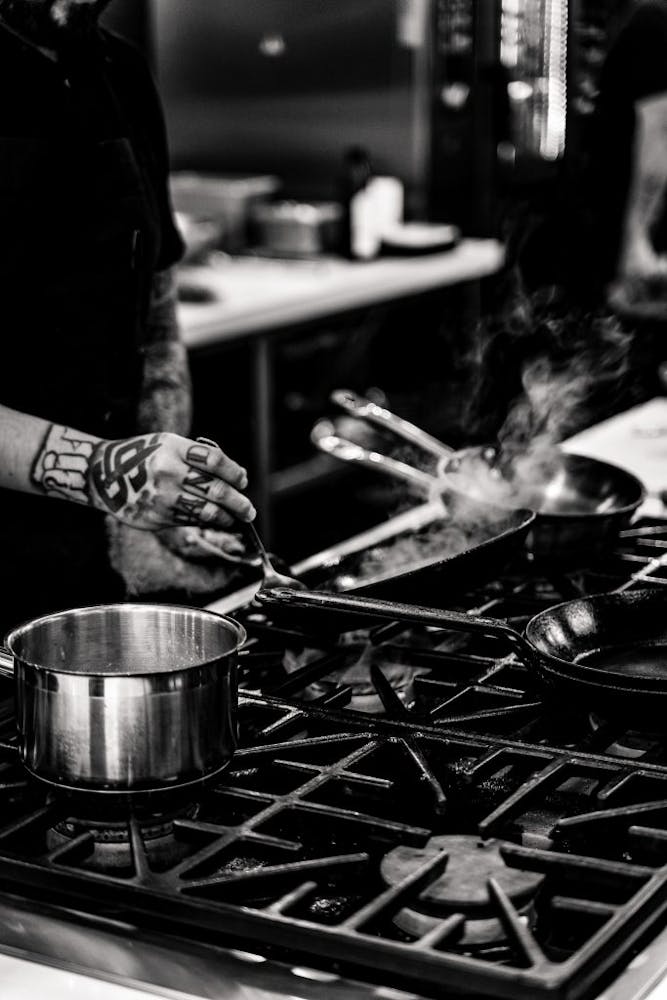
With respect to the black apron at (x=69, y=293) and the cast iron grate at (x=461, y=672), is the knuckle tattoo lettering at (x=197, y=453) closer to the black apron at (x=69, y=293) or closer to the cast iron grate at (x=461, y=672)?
the cast iron grate at (x=461, y=672)

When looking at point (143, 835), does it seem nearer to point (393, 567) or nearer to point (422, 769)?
point (422, 769)

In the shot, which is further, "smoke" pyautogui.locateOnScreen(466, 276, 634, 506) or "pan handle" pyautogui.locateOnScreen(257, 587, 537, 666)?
"smoke" pyautogui.locateOnScreen(466, 276, 634, 506)

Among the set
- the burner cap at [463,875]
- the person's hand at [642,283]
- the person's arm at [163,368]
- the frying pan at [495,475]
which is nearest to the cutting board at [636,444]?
the frying pan at [495,475]

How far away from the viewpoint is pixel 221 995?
98 centimetres

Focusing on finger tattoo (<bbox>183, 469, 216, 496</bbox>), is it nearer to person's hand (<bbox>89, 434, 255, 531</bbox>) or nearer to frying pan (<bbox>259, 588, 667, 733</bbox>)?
person's hand (<bbox>89, 434, 255, 531</bbox>)

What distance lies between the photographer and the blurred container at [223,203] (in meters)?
5.10

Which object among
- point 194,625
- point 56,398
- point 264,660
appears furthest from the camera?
point 56,398

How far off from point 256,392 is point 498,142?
172 cm

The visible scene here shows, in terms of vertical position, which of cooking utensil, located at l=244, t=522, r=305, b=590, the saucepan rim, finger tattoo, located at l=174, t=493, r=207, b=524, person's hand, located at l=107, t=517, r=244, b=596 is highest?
finger tattoo, located at l=174, t=493, r=207, b=524

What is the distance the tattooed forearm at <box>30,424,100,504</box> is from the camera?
5.57 feet

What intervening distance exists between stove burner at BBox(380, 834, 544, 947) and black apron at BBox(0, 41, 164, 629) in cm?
111

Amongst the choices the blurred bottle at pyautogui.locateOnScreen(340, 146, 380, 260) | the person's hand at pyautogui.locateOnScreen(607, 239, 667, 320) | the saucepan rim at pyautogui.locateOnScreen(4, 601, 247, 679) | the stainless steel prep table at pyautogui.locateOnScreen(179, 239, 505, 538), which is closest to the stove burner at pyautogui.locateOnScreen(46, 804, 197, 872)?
the saucepan rim at pyautogui.locateOnScreen(4, 601, 247, 679)

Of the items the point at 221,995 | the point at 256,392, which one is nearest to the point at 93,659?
the point at 221,995

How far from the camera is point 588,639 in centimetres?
152
